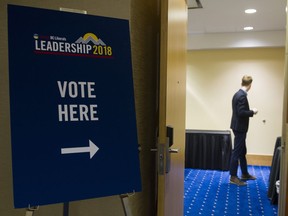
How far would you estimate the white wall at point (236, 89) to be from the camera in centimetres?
559

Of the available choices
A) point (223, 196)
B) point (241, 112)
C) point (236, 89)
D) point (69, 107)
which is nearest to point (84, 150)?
point (69, 107)

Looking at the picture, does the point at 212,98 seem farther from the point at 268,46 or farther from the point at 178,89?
the point at 178,89

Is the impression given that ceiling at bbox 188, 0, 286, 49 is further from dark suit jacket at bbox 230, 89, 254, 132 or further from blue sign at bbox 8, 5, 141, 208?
blue sign at bbox 8, 5, 141, 208

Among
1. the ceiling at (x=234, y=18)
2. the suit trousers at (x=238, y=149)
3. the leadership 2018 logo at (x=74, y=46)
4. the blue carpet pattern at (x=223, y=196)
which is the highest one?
the ceiling at (x=234, y=18)

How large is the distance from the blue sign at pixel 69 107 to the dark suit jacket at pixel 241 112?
123 inches

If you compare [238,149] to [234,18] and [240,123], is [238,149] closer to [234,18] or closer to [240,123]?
[240,123]

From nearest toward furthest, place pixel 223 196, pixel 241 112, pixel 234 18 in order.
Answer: pixel 223 196, pixel 241 112, pixel 234 18

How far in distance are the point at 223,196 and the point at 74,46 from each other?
311cm

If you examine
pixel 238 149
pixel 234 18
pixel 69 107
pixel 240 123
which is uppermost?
pixel 234 18

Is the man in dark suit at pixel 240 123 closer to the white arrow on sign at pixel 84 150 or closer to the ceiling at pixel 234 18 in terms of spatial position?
the ceiling at pixel 234 18

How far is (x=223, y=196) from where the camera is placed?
369 cm

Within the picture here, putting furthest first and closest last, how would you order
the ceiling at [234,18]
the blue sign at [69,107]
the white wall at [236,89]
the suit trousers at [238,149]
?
the white wall at [236,89], the suit trousers at [238,149], the ceiling at [234,18], the blue sign at [69,107]

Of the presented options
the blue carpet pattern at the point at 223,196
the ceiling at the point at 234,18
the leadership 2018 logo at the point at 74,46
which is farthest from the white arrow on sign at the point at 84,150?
the ceiling at the point at 234,18

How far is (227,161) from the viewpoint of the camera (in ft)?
16.3
